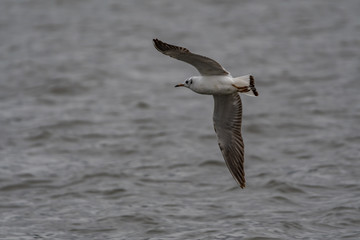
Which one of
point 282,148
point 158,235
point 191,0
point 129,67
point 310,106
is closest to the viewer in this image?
point 158,235

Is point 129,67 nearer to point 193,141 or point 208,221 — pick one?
point 193,141

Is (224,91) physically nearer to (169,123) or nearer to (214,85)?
(214,85)

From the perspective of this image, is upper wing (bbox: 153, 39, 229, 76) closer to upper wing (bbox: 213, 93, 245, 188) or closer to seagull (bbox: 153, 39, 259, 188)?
seagull (bbox: 153, 39, 259, 188)

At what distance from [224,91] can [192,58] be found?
53 cm

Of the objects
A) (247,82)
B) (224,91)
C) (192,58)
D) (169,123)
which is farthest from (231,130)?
(169,123)

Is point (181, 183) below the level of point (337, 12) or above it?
below

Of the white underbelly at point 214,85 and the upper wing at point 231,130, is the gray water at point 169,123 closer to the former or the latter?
the upper wing at point 231,130

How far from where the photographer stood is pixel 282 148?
12055 mm

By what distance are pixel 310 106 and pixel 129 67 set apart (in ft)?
13.2

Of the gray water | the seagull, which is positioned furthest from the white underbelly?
the gray water

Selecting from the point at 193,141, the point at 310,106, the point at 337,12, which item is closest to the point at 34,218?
the point at 193,141

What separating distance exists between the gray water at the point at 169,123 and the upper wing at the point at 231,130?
93cm

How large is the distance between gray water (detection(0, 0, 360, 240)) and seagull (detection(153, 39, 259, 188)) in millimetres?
1036

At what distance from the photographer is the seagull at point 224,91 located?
7266 millimetres
